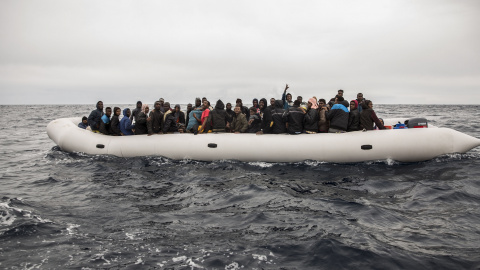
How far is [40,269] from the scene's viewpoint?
4395 millimetres

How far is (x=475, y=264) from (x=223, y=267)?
10.7ft

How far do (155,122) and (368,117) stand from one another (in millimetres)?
7196

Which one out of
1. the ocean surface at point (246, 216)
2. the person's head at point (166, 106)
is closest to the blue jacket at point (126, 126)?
the person's head at point (166, 106)

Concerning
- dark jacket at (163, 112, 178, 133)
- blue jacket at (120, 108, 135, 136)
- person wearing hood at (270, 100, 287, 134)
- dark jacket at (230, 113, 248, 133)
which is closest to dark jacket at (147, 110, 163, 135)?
dark jacket at (163, 112, 178, 133)

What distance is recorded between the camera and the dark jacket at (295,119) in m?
10.9

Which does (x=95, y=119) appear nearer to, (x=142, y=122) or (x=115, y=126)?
(x=115, y=126)

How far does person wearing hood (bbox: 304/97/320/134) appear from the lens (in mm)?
10766

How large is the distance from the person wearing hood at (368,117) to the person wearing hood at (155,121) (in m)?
6.83

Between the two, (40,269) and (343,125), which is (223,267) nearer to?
(40,269)

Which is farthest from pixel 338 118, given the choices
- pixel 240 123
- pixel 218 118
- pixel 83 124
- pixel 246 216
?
pixel 83 124

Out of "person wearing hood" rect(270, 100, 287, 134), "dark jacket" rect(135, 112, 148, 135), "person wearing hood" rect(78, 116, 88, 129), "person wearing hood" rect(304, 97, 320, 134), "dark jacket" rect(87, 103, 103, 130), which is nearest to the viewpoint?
"person wearing hood" rect(304, 97, 320, 134)

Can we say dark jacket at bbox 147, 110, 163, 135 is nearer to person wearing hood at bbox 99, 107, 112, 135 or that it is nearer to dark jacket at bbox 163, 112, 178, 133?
dark jacket at bbox 163, 112, 178, 133

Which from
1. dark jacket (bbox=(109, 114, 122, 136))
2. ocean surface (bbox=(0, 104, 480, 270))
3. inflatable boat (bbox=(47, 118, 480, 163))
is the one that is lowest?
ocean surface (bbox=(0, 104, 480, 270))

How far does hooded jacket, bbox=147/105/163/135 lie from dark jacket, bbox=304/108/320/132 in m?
5.11
